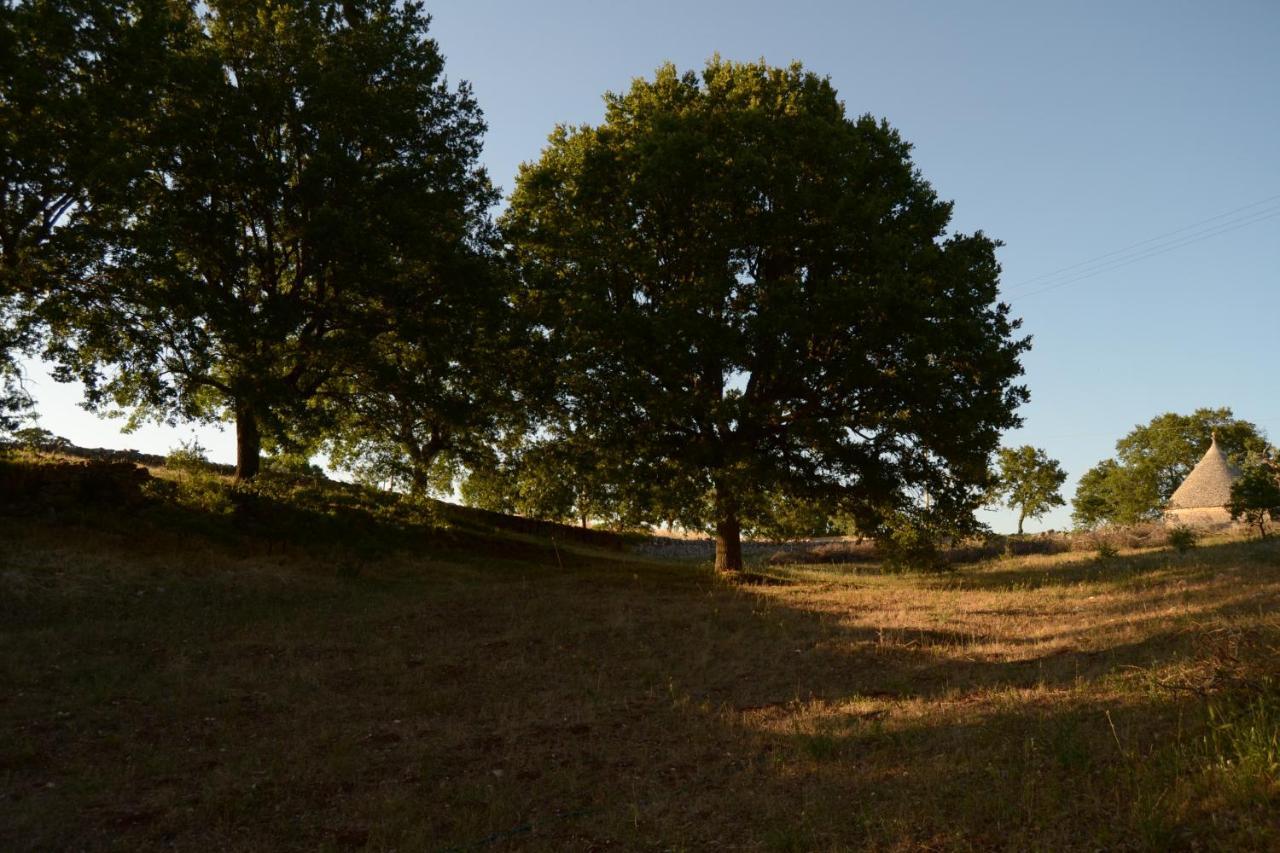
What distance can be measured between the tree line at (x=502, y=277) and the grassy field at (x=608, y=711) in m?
4.87

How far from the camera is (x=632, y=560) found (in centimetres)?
3356

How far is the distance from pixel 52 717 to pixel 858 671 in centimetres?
1254

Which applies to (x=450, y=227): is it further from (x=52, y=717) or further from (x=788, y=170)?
(x=52, y=717)

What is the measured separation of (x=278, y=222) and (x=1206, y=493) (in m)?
69.7

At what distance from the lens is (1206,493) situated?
202 feet

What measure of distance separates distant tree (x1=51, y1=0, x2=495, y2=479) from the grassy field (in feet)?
16.2

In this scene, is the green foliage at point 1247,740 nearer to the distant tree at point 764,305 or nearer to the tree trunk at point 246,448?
the distant tree at point 764,305

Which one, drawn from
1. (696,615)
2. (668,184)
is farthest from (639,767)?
(668,184)

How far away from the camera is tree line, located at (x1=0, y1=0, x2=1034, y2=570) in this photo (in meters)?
20.3

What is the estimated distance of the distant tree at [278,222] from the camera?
20.7m

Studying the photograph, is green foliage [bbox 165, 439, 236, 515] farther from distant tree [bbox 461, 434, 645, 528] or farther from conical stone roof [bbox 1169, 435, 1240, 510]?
conical stone roof [bbox 1169, 435, 1240, 510]

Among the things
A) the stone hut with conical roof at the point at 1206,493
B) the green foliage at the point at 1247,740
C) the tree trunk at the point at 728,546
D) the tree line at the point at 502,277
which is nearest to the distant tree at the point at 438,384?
the tree line at the point at 502,277

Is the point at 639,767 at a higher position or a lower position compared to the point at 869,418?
lower

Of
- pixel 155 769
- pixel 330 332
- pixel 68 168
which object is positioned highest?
pixel 68 168
